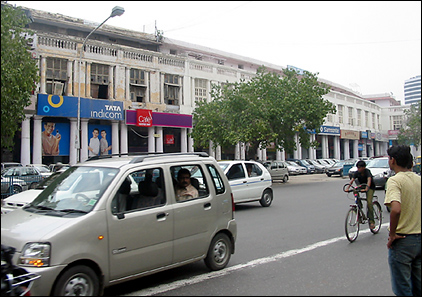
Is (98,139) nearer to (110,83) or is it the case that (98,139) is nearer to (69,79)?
(110,83)

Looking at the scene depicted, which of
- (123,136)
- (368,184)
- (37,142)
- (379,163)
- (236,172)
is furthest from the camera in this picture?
(123,136)

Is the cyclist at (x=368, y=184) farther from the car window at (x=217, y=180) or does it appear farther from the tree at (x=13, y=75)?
the tree at (x=13, y=75)

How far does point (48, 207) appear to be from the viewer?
176 inches

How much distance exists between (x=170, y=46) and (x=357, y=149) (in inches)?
1395

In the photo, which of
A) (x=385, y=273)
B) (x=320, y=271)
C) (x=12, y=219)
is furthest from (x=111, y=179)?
(x=385, y=273)

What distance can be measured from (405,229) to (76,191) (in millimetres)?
3668

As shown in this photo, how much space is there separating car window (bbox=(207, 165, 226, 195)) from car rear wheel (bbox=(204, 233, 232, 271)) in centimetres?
69

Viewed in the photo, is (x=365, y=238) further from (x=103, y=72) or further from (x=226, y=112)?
(x=103, y=72)

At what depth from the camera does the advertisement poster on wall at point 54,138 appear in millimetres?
25609

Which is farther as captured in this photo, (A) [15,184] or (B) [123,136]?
(B) [123,136]

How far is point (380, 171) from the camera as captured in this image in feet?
60.8

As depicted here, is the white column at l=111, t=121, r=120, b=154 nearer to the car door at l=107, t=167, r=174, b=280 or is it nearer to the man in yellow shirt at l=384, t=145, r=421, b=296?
the car door at l=107, t=167, r=174, b=280

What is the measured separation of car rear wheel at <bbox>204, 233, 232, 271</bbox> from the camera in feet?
18.0

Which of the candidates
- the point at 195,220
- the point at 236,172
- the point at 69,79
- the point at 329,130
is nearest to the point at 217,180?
the point at 195,220
